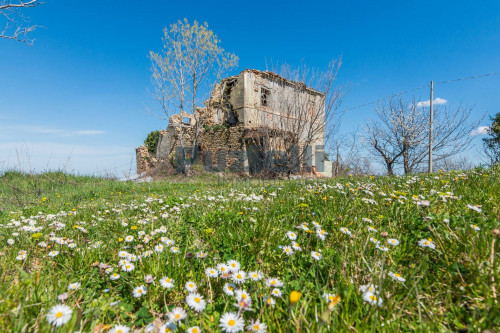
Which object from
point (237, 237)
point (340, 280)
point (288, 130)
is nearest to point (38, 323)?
point (237, 237)

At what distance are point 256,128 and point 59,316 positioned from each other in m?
14.4

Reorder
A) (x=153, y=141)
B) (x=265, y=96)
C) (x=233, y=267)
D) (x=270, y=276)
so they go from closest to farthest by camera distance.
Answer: (x=233, y=267), (x=270, y=276), (x=265, y=96), (x=153, y=141)

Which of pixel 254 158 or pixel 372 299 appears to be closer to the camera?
pixel 372 299

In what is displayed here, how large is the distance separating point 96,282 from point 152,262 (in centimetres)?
43

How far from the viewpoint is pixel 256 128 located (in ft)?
49.4

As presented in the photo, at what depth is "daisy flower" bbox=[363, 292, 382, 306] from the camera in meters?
1.11

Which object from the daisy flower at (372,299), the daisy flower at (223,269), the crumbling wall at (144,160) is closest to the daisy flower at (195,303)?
the daisy flower at (223,269)

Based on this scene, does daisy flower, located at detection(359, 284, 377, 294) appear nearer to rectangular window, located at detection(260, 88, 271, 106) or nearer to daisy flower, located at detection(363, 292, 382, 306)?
daisy flower, located at detection(363, 292, 382, 306)

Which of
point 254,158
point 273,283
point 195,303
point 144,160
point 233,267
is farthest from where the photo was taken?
point 144,160

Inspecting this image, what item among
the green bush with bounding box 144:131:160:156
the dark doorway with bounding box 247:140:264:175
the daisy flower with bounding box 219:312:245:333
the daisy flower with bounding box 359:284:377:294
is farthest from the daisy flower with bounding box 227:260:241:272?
the green bush with bounding box 144:131:160:156

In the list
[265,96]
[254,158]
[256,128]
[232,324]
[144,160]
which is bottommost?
[232,324]

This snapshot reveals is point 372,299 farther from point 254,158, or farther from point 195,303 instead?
point 254,158

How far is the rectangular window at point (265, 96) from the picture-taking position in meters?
17.1

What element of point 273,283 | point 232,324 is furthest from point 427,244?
point 232,324
